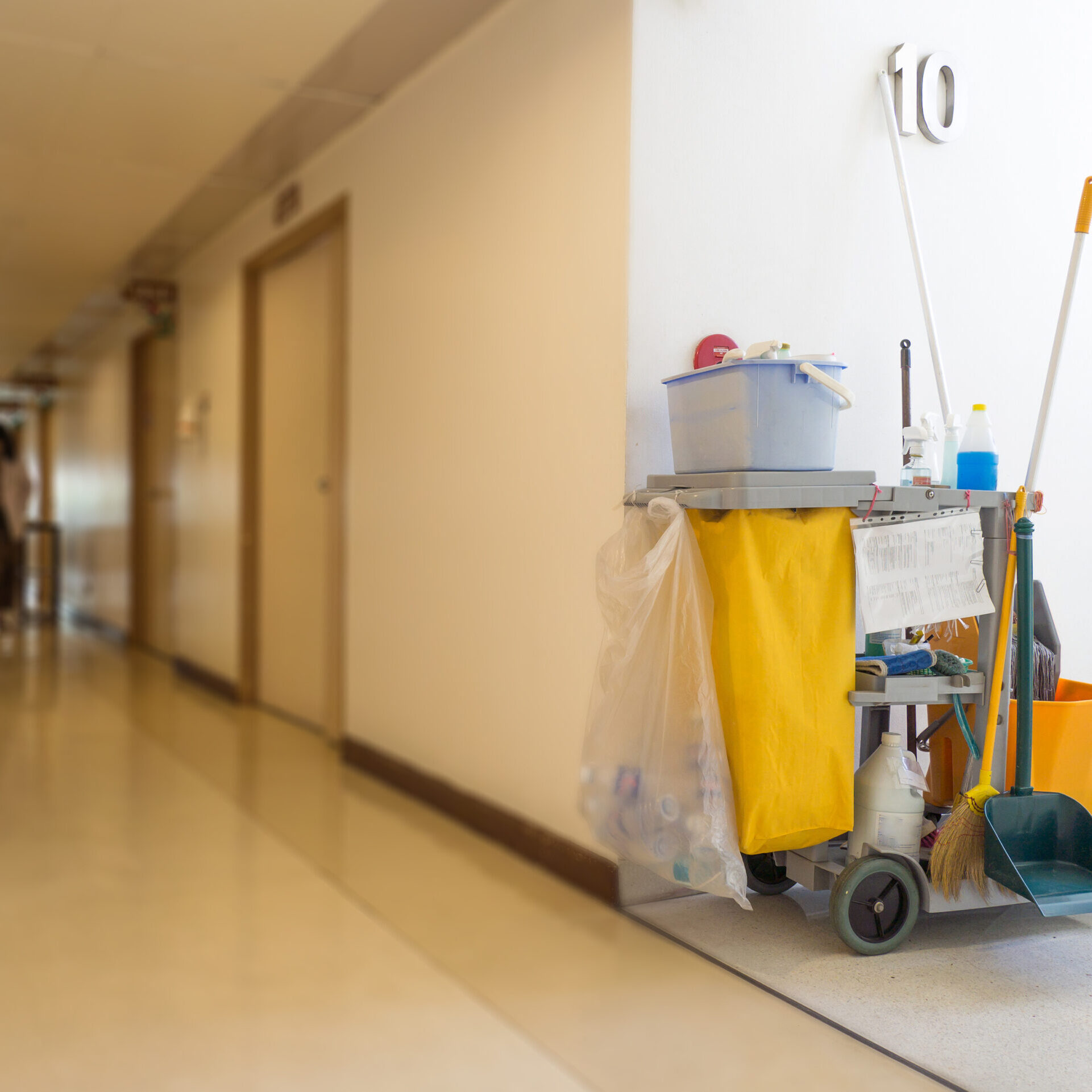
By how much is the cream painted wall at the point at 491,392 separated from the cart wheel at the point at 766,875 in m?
0.36

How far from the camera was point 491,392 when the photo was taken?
9.35 ft

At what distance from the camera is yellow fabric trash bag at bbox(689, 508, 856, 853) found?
1893mm

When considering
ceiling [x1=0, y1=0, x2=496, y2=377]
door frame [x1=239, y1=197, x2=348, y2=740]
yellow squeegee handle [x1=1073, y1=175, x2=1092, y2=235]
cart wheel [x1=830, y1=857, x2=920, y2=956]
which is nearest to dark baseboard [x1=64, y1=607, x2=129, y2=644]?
door frame [x1=239, y1=197, x2=348, y2=740]

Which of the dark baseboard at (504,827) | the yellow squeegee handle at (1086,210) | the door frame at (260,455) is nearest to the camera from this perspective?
the yellow squeegee handle at (1086,210)

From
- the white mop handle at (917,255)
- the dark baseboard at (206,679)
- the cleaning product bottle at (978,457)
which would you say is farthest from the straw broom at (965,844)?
the dark baseboard at (206,679)

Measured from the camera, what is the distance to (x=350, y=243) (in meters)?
3.73

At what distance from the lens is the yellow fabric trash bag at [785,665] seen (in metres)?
1.89

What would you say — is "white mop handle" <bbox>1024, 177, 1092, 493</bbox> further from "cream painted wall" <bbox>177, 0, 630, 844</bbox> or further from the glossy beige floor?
the glossy beige floor

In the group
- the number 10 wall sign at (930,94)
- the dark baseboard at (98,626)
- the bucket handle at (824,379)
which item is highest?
the number 10 wall sign at (930,94)

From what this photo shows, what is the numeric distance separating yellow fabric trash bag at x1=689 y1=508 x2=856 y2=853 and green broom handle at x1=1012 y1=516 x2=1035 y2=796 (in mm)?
347

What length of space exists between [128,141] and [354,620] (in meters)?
1.87

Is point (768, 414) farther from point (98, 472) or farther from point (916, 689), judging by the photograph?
point (98, 472)

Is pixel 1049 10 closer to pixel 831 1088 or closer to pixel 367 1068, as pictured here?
pixel 831 1088

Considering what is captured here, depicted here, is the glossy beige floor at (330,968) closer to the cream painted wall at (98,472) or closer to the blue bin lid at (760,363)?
the blue bin lid at (760,363)
